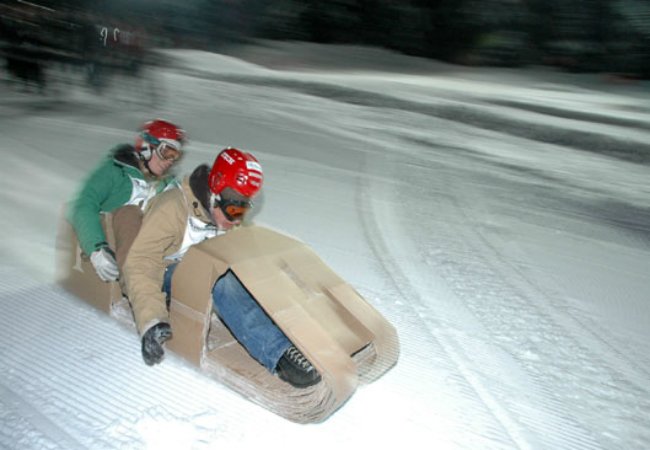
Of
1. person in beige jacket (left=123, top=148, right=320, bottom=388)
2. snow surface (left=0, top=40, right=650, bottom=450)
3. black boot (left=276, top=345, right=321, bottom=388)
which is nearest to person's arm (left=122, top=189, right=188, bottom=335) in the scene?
person in beige jacket (left=123, top=148, right=320, bottom=388)

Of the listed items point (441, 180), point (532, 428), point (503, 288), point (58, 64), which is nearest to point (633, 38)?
point (441, 180)

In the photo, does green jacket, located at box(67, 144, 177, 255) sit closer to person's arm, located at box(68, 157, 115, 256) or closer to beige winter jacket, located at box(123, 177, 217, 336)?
person's arm, located at box(68, 157, 115, 256)

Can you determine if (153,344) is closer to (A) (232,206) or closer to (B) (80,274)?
(A) (232,206)

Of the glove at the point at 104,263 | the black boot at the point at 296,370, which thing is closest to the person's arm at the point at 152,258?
the glove at the point at 104,263

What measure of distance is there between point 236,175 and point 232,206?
0.17m

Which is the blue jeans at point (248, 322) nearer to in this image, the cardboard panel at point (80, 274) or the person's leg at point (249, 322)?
the person's leg at point (249, 322)

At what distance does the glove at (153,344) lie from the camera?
8.85 feet

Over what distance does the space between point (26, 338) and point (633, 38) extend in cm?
2446

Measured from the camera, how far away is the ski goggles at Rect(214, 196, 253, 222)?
2.88 m

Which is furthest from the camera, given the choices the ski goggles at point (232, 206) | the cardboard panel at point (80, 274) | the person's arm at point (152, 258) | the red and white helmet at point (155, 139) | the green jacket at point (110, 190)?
the red and white helmet at point (155, 139)

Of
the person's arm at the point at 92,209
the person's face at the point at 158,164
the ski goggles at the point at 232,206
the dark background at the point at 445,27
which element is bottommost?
the person's arm at the point at 92,209

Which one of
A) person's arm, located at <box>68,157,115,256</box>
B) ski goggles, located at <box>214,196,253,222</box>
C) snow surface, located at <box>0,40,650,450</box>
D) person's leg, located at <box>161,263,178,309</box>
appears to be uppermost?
ski goggles, located at <box>214,196,253,222</box>

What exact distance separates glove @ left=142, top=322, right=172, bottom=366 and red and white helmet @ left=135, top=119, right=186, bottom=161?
116cm

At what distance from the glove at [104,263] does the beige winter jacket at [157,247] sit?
8.2 inches
